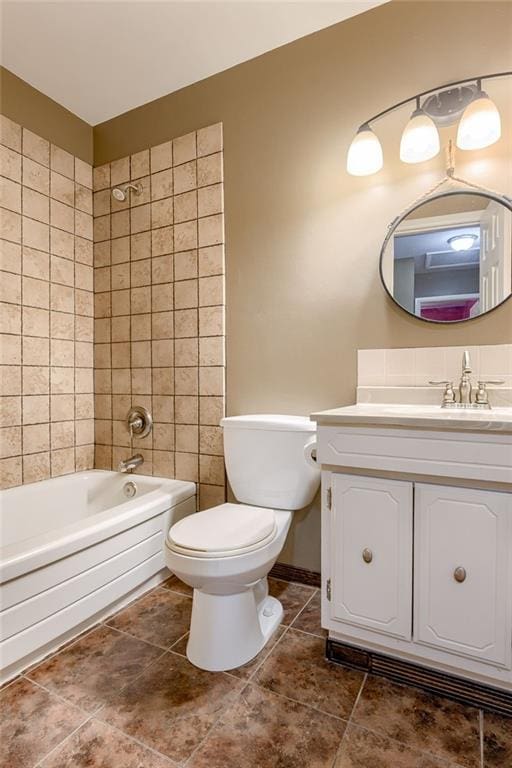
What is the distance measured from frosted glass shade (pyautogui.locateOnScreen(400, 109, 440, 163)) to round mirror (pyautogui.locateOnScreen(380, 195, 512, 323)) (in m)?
0.17


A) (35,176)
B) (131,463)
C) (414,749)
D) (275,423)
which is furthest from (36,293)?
(414,749)

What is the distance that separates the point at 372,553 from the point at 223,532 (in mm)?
486

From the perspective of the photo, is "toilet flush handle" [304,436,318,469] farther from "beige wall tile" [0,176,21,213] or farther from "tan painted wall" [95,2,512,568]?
"beige wall tile" [0,176,21,213]

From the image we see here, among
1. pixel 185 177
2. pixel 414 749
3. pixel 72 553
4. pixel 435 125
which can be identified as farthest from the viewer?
pixel 185 177

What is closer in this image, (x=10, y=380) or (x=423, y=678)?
(x=423, y=678)

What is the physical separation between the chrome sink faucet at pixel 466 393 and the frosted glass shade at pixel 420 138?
0.77 m

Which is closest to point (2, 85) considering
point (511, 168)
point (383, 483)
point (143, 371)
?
point (143, 371)

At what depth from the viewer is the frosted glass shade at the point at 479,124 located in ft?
4.69

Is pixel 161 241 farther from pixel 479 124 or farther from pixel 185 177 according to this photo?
pixel 479 124

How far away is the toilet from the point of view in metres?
1.30

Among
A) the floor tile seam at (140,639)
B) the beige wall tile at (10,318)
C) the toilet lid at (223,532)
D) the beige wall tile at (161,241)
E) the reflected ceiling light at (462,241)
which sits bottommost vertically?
the floor tile seam at (140,639)

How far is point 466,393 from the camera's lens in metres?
1.50

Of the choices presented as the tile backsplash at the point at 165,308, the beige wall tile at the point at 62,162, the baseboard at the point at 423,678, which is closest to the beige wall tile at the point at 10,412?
the tile backsplash at the point at 165,308

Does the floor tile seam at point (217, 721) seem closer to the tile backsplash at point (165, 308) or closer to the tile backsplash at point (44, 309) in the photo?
the tile backsplash at point (165, 308)
